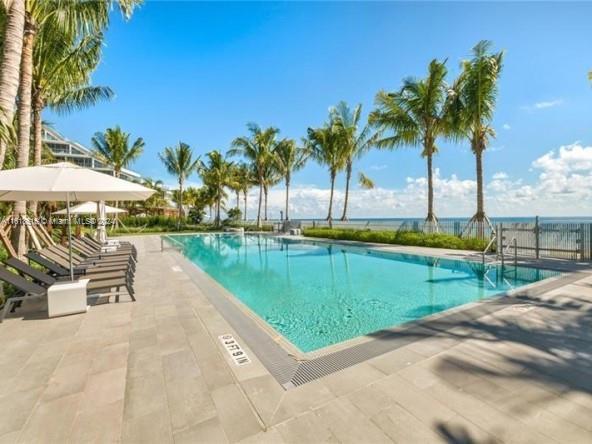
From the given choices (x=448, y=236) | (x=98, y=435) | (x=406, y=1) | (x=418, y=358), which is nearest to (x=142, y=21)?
(x=406, y=1)

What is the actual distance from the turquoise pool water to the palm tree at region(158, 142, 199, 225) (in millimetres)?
20040

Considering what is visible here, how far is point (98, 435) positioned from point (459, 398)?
2.93m

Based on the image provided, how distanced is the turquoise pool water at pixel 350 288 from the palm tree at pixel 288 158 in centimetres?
1564

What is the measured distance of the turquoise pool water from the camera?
5.34 m

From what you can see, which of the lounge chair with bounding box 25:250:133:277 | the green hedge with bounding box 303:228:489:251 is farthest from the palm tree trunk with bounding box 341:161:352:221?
the lounge chair with bounding box 25:250:133:277

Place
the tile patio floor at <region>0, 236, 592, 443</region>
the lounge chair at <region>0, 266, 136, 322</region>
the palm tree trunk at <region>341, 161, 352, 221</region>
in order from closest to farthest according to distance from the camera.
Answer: the tile patio floor at <region>0, 236, 592, 443</region>
the lounge chair at <region>0, 266, 136, 322</region>
the palm tree trunk at <region>341, 161, 352, 221</region>

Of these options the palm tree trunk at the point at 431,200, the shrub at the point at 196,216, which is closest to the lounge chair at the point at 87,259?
the palm tree trunk at the point at 431,200

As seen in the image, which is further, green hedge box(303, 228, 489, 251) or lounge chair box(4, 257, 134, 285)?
green hedge box(303, 228, 489, 251)

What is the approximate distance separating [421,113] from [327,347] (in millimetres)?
14516

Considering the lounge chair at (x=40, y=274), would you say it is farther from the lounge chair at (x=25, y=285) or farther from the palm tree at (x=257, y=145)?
the palm tree at (x=257, y=145)

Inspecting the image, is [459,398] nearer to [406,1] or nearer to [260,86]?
[406,1]

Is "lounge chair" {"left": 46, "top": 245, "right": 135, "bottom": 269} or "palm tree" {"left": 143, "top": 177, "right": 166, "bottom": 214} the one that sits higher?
"palm tree" {"left": 143, "top": 177, "right": 166, "bottom": 214}

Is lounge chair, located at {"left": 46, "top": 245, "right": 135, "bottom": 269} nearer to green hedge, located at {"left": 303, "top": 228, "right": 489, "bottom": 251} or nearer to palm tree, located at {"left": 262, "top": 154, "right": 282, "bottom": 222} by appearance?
green hedge, located at {"left": 303, "top": 228, "right": 489, "bottom": 251}

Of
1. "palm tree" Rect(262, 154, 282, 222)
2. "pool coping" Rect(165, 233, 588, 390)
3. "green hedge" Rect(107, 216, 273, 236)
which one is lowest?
"pool coping" Rect(165, 233, 588, 390)
